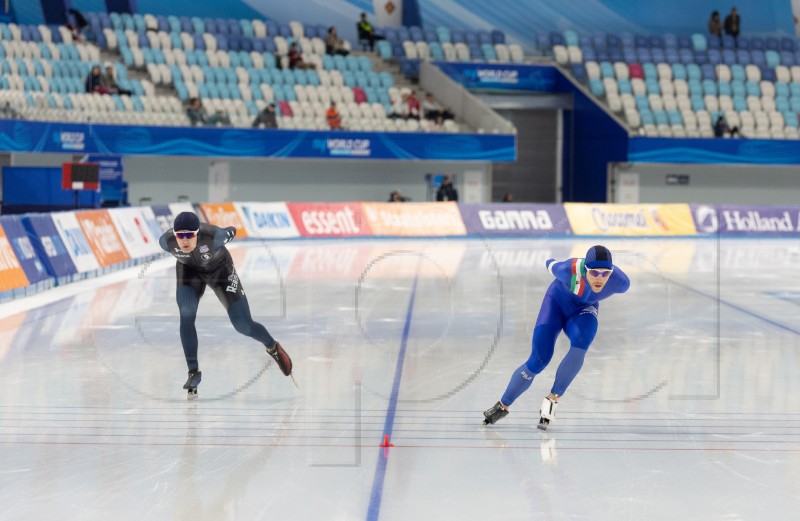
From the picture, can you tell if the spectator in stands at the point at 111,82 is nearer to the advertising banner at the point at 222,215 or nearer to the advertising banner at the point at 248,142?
the advertising banner at the point at 248,142

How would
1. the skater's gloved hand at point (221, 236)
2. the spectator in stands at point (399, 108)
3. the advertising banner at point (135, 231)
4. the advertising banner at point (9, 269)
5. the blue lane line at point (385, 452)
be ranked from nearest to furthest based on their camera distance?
the blue lane line at point (385, 452) → the skater's gloved hand at point (221, 236) → the advertising banner at point (9, 269) → the advertising banner at point (135, 231) → the spectator in stands at point (399, 108)

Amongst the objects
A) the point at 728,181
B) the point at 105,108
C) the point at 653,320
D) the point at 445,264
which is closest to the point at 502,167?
the point at 728,181

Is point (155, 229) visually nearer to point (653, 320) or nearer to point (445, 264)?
point (445, 264)

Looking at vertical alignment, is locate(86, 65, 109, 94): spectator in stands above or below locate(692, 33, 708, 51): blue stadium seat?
below

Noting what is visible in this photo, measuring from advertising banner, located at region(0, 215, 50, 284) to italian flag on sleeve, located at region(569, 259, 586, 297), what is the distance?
8524 mm

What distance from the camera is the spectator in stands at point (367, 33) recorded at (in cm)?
3309

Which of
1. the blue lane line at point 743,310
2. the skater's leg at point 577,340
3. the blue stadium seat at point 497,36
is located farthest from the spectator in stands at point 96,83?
the skater's leg at point 577,340

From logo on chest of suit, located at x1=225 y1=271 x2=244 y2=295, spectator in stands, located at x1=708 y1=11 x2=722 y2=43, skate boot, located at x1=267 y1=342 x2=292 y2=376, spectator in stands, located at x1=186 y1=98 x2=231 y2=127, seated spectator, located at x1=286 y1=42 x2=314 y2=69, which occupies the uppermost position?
spectator in stands, located at x1=708 y1=11 x2=722 y2=43

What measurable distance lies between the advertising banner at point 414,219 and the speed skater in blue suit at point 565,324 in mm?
19853

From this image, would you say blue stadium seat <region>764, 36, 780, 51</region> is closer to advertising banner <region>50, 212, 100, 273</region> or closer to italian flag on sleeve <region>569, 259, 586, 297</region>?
advertising banner <region>50, 212, 100, 273</region>

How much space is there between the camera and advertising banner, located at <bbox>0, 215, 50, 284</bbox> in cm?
1297

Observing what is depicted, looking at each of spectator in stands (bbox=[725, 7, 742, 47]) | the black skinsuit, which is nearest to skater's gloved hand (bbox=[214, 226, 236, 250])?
the black skinsuit

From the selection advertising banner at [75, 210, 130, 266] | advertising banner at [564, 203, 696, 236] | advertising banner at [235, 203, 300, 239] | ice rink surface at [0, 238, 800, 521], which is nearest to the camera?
ice rink surface at [0, 238, 800, 521]

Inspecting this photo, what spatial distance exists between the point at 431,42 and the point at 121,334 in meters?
24.8
